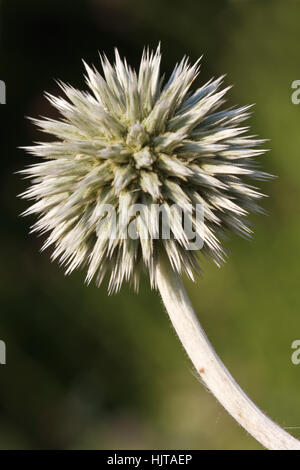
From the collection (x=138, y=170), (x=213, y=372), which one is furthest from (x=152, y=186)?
(x=213, y=372)

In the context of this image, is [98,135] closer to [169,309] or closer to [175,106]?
[175,106]

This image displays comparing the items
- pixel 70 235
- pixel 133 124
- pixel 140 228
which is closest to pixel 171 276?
pixel 140 228

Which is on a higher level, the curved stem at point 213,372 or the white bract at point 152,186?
the white bract at point 152,186

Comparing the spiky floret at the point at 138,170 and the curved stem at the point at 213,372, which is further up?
the spiky floret at the point at 138,170

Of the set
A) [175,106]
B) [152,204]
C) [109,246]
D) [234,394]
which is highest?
[175,106]
